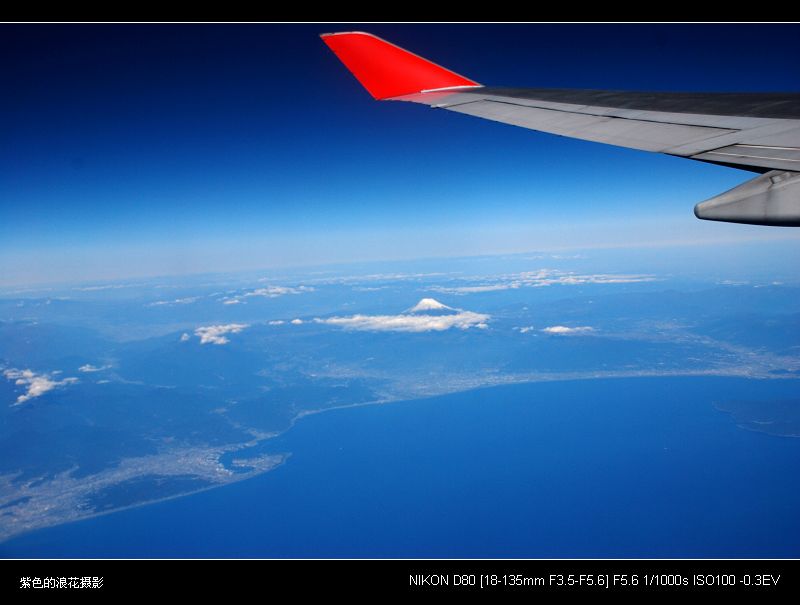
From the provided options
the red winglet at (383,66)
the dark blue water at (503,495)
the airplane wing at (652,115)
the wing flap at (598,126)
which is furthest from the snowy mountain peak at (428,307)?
the wing flap at (598,126)

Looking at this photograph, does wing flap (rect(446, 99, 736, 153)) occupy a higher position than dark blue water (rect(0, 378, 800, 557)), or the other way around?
wing flap (rect(446, 99, 736, 153))

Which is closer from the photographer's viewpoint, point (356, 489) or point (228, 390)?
point (356, 489)

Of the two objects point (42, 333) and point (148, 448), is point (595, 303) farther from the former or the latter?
point (42, 333)

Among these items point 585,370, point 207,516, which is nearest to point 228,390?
point 207,516

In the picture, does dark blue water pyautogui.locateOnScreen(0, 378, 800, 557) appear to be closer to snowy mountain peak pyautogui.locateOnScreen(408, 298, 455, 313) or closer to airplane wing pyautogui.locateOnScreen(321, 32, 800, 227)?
airplane wing pyautogui.locateOnScreen(321, 32, 800, 227)

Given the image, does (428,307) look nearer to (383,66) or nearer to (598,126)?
(383,66)

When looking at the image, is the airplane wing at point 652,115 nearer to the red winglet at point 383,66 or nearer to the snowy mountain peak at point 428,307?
the red winglet at point 383,66

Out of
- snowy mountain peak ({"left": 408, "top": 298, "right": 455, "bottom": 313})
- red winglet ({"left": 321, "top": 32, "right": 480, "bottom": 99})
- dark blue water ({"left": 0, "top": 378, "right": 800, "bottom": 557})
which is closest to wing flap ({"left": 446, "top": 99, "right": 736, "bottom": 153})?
red winglet ({"left": 321, "top": 32, "right": 480, "bottom": 99})
